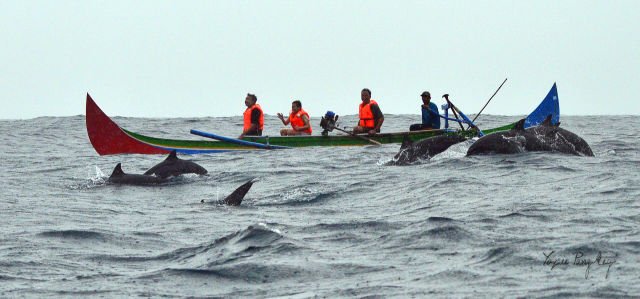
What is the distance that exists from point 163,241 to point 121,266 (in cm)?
164

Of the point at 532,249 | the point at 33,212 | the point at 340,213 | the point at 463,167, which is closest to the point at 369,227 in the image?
the point at 340,213

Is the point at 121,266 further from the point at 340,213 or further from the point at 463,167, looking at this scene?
the point at 463,167

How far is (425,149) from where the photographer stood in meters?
21.4

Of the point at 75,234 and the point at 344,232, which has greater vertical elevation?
the point at 344,232

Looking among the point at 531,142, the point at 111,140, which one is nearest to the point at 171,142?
the point at 111,140

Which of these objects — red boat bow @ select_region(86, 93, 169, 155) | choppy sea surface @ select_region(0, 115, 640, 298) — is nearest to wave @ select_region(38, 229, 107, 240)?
choppy sea surface @ select_region(0, 115, 640, 298)

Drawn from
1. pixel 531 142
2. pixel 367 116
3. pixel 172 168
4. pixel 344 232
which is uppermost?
pixel 367 116

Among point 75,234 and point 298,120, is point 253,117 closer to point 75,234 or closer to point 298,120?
point 298,120

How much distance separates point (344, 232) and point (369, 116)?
16543mm

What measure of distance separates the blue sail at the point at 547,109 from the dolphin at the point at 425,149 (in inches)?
420

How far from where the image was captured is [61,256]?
11898 mm

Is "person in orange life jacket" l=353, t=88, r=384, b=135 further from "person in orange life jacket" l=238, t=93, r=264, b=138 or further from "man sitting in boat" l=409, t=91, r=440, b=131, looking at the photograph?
"person in orange life jacket" l=238, t=93, r=264, b=138

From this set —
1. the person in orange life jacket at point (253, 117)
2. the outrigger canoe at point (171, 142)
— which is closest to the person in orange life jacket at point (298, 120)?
the person in orange life jacket at point (253, 117)

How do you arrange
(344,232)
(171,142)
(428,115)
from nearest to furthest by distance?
(344,232), (428,115), (171,142)
